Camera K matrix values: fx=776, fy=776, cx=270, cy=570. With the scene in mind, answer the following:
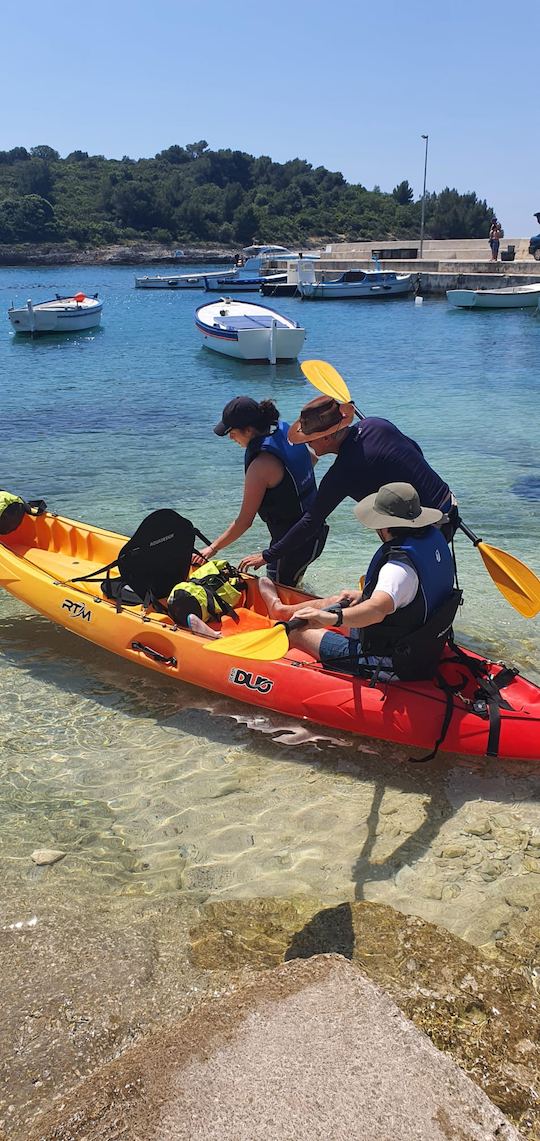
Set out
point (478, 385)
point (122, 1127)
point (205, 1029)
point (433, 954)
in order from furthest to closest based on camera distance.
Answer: point (478, 385)
point (433, 954)
point (205, 1029)
point (122, 1127)

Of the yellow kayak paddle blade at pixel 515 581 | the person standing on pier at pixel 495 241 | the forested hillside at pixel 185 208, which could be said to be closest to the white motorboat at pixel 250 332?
the yellow kayak paddle blade at pixel 515 581

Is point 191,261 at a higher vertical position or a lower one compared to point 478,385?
higher

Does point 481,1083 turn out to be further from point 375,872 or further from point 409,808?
point 409,808

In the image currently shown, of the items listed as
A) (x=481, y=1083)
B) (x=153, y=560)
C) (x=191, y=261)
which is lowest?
(x=481, y=1083)

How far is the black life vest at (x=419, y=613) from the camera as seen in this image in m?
4.06

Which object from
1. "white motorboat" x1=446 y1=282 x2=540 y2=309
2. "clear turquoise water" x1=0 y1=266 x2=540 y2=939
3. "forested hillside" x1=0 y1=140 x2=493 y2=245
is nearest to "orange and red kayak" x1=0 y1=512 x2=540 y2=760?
"clear turquoise water" x1=0 y1=266 x2=540 y2=939

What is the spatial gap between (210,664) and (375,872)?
191cm

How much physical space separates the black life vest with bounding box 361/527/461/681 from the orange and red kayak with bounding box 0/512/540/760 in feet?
0.66

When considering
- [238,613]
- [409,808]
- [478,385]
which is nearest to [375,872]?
[409,808]

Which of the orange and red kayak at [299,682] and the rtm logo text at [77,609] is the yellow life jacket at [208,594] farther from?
the rtm logo text at [77,609]

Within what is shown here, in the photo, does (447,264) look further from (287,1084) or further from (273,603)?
(287,1084)

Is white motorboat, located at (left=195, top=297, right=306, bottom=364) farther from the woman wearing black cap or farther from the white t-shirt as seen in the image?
the white t-shirt

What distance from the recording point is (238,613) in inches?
233

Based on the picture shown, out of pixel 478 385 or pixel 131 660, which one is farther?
pixel 478 385
